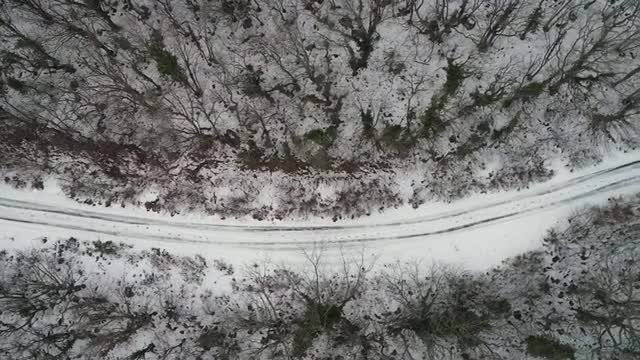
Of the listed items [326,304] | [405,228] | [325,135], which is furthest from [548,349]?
[325,135]

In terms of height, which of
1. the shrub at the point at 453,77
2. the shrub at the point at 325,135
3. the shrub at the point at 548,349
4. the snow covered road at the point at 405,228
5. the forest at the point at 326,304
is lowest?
the shrub at the point at 548,349

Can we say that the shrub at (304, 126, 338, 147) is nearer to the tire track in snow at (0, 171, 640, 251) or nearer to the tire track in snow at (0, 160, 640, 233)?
the tire track in snow at (0, 160, 640, 233)

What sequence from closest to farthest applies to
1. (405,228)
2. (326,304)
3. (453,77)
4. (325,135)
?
1. (326,304)
2. (405,228)
3. (453,77)
4. (325,135)

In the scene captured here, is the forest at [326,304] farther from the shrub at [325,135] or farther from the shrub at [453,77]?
the shrub at [453,77]

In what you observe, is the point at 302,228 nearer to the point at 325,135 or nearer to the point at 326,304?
the point at 326,304

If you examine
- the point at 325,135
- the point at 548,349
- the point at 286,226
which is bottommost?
the point at 548,349

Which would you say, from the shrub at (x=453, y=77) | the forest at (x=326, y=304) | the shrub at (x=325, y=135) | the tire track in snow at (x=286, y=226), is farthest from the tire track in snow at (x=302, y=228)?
the shrub at (x=453, y=77)

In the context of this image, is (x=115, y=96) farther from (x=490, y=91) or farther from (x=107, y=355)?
(x=490, y=91)

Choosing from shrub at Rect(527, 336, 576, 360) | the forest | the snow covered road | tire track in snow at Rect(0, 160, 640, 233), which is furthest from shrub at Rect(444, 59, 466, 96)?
shrub at Rect(527, 336, 576, 360)
